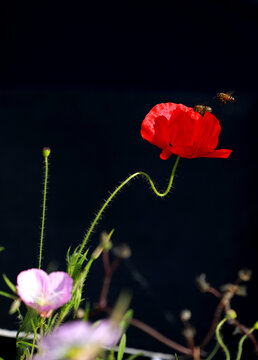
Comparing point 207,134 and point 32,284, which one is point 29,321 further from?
point 207,134

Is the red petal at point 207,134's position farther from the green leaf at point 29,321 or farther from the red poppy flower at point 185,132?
the green leaf at point 29,321

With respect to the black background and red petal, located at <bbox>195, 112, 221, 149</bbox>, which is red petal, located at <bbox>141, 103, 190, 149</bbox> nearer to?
red petal, located at <bbox>195, 112, 221, 149</bbox>

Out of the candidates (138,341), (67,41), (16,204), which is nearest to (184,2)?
(67,41)

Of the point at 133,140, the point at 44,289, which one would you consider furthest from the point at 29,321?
the point at 133,140

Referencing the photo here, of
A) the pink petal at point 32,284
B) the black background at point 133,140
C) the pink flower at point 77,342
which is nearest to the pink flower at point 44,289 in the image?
the pink petal at point 32,284

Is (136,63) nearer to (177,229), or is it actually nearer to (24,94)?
(24,94)

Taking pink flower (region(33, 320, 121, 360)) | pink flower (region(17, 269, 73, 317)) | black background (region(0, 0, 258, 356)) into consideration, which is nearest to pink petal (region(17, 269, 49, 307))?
pink flower (region(17, 269, 73, 317))
